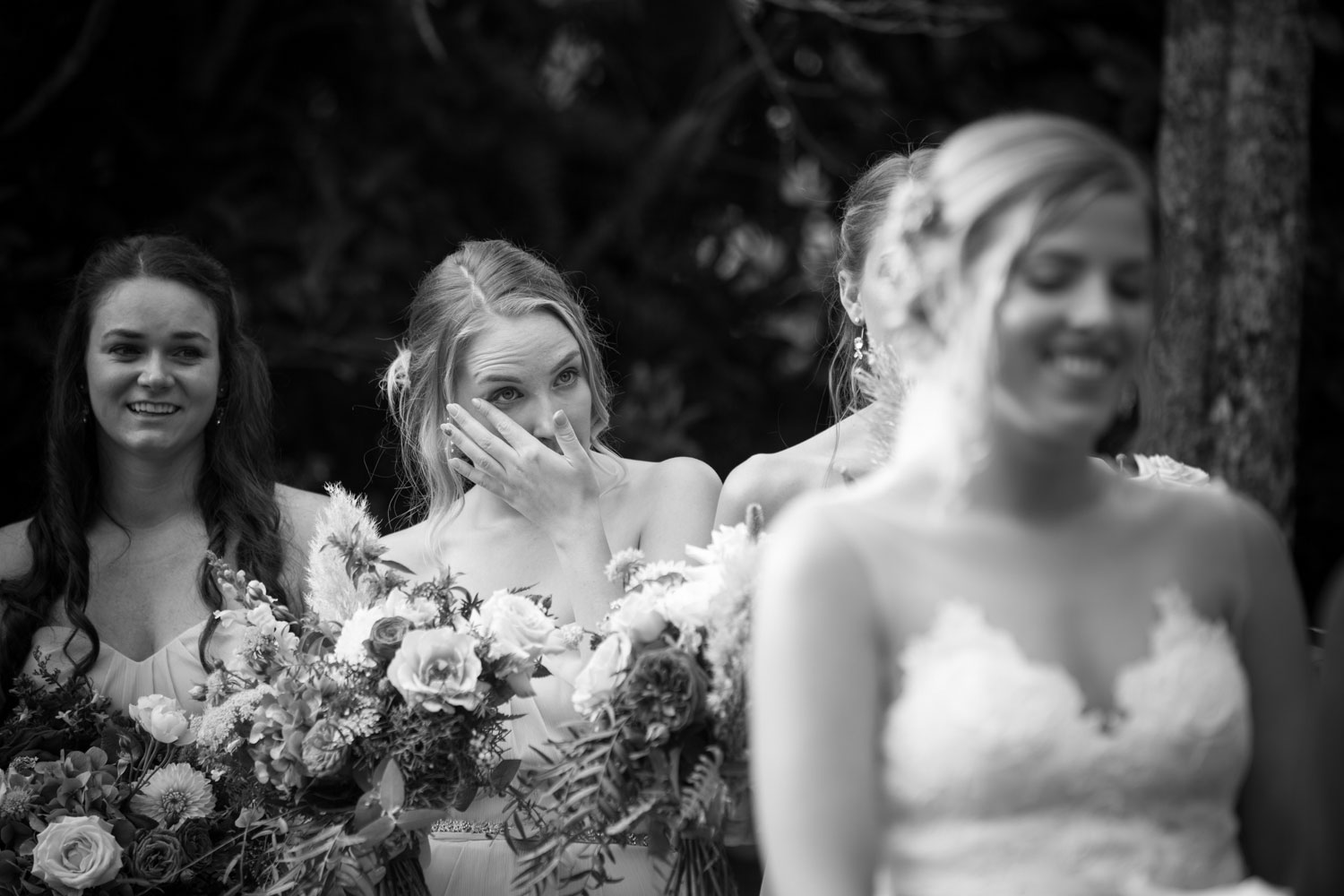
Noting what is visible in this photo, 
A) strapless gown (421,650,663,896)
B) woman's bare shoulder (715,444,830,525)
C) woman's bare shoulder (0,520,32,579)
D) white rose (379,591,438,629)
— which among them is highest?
woman's bare shoulder (715,444,830,525)

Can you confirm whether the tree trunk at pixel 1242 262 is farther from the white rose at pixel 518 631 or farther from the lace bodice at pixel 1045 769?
the lace bodice at pixel 1045 769

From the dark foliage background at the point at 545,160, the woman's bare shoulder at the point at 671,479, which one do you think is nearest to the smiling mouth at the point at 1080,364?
the woman's bare shoulder at the point at 671,479

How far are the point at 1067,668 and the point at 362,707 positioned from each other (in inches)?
58.1

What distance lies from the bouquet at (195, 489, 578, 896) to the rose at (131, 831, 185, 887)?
0.19 meters

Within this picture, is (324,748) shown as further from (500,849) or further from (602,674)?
(500,849)

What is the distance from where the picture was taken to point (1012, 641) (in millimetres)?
1812

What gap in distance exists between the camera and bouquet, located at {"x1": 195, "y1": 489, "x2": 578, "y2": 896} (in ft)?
9.20

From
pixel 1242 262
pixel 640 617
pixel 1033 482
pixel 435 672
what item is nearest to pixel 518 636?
Result: pixel 435 672

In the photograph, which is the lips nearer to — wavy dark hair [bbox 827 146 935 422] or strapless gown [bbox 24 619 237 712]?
wavy dark hair [bbox 827 146 935 422]

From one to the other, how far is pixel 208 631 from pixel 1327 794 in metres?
2.84

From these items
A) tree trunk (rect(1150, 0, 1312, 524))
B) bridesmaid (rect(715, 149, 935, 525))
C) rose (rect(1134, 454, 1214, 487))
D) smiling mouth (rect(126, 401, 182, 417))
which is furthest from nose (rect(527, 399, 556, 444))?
tree trunk (rect(1150, 0, 1312, 524))

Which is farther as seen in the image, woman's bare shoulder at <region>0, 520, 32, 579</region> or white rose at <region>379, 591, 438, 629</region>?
woman's bare shoulder at <region>0, 520, 32, 579</region>

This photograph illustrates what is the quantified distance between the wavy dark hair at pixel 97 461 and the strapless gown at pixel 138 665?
41 mm

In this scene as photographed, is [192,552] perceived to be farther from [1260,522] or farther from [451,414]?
[1260,522]
